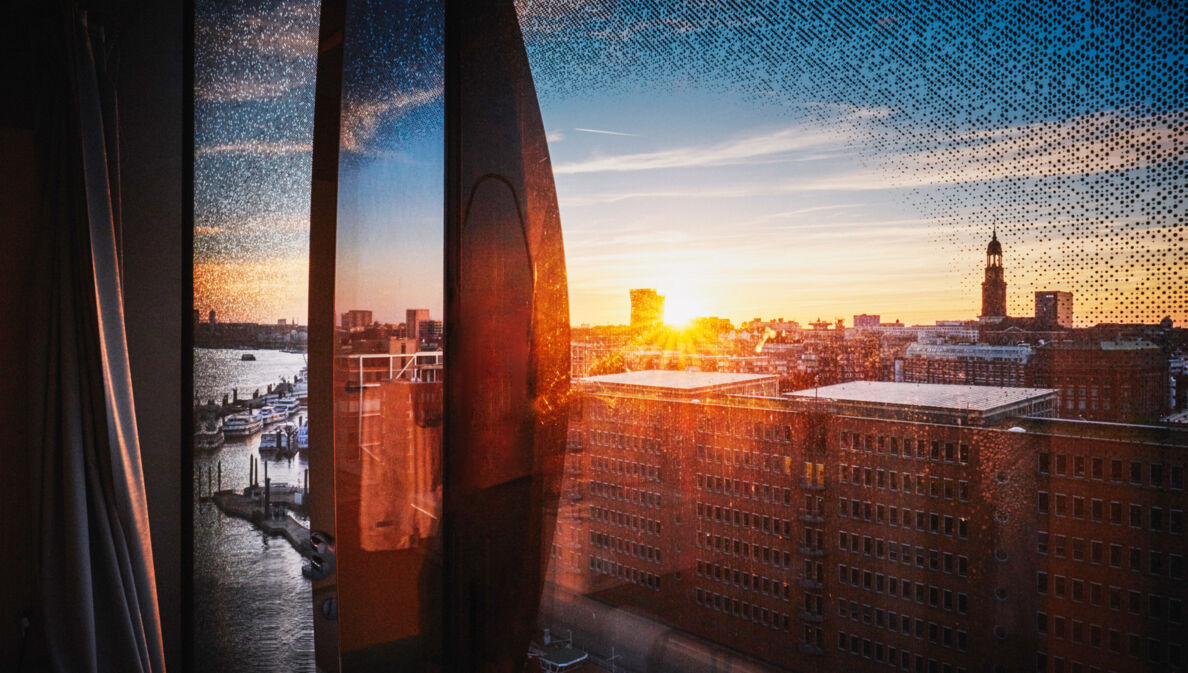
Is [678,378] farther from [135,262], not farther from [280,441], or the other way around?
[135,262]

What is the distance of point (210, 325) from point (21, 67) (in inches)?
36.6

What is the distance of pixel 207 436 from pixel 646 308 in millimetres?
1645

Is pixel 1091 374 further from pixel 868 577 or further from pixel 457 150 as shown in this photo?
pixel 457 150

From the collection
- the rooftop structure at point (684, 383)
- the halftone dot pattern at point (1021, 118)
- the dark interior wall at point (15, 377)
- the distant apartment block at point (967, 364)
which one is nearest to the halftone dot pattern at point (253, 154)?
the dark interior wall at point (15, 377)

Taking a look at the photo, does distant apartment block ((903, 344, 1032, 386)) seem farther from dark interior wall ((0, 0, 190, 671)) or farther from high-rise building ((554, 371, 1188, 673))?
dark interior wall ((0, 0, 190, 671))

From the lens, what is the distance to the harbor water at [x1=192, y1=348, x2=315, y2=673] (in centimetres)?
184

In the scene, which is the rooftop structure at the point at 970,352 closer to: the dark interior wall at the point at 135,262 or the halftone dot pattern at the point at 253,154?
the halftone dot pattern at the point at 253,154

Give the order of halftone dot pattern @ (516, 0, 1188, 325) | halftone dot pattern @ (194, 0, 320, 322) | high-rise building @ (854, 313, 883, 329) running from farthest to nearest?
halftone dot pattern @ (194, 0, 320, 322) → high-rise building @ (854, 313, 883, 329) → halftone dot pattern @ (516, 0, 1188, 325)

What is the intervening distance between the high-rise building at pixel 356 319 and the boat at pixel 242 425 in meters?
0.61

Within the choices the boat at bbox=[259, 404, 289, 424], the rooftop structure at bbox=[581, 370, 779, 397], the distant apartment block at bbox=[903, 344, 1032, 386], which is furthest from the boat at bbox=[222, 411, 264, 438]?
the distant apartment block at bbox=[903, 344, 1032, 386]

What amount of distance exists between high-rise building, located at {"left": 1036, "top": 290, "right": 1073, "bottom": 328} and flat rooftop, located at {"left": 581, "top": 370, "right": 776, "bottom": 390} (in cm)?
27

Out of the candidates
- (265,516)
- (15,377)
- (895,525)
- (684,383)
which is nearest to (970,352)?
(895,525)

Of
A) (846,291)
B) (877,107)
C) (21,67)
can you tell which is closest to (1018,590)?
(846,291)

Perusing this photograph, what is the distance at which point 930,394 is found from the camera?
61 cm
